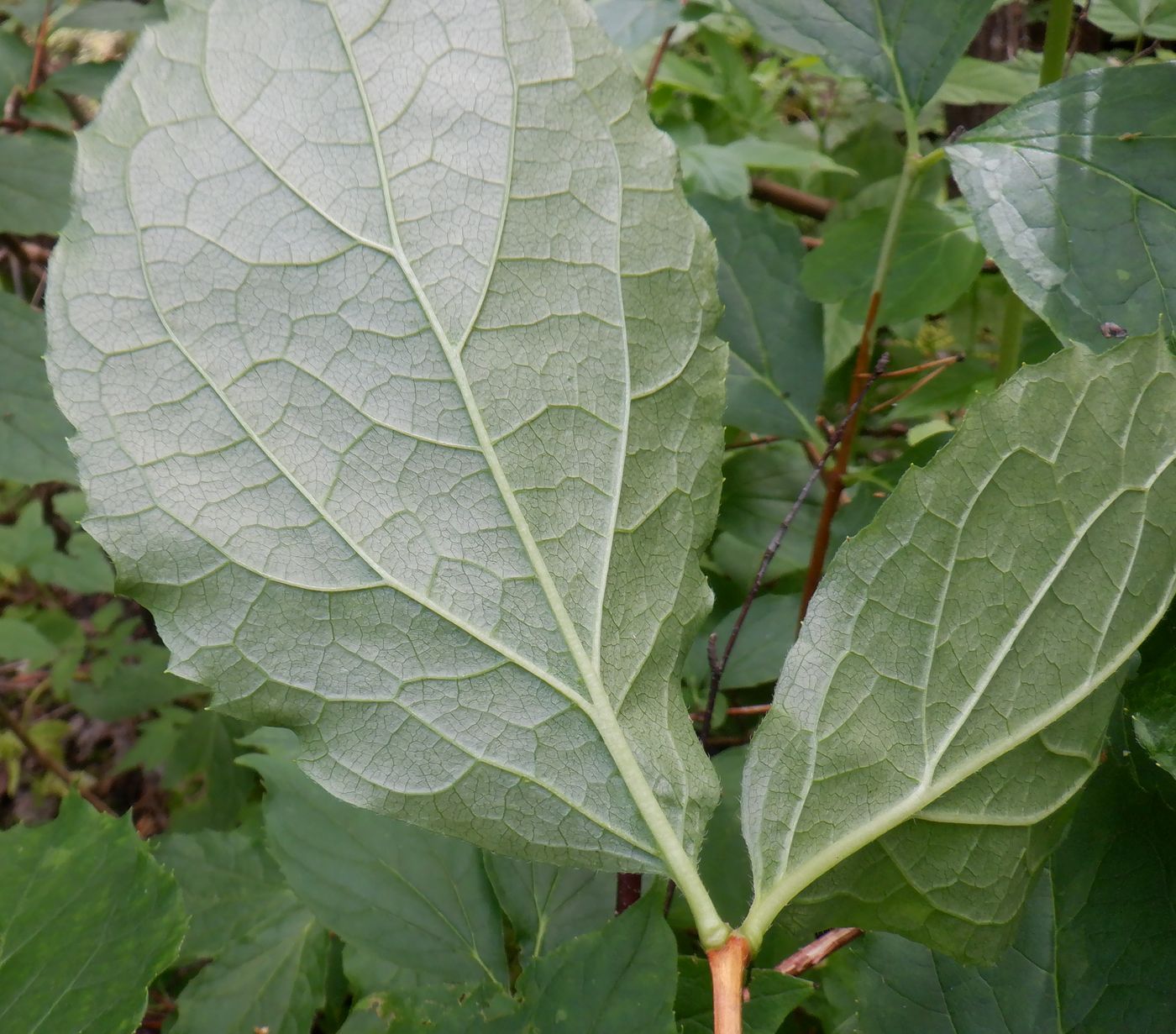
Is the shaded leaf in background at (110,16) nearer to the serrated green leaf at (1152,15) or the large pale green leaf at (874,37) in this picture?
the large pale green leaf at (874,37)

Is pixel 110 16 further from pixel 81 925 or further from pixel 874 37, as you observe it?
pixel 81 925

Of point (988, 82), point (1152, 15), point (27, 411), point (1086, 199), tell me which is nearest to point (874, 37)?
point (1086, 199)

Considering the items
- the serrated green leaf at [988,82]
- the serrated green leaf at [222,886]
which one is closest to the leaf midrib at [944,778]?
the serrated green leaf at [222,886]

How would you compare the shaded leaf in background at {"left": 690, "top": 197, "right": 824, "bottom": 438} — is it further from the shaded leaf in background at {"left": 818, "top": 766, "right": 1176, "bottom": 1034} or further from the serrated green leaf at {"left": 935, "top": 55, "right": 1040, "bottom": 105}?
the serrated green leaf at {"left": 935, "top": 55, "right": 1040, "bottom": 105}

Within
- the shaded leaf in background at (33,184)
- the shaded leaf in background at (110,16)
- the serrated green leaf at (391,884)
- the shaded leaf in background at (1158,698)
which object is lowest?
the serrated green leaf at (391,884)

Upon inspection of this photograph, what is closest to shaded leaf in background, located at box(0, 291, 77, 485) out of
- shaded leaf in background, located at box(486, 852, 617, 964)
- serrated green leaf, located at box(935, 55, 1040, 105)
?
shaded leaf in background, located at box(486, 852, 617, 964)

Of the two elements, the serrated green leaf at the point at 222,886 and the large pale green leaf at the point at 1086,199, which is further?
the serrated green leaf at the point at 222,886

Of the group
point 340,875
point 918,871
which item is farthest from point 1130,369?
point 340,875
